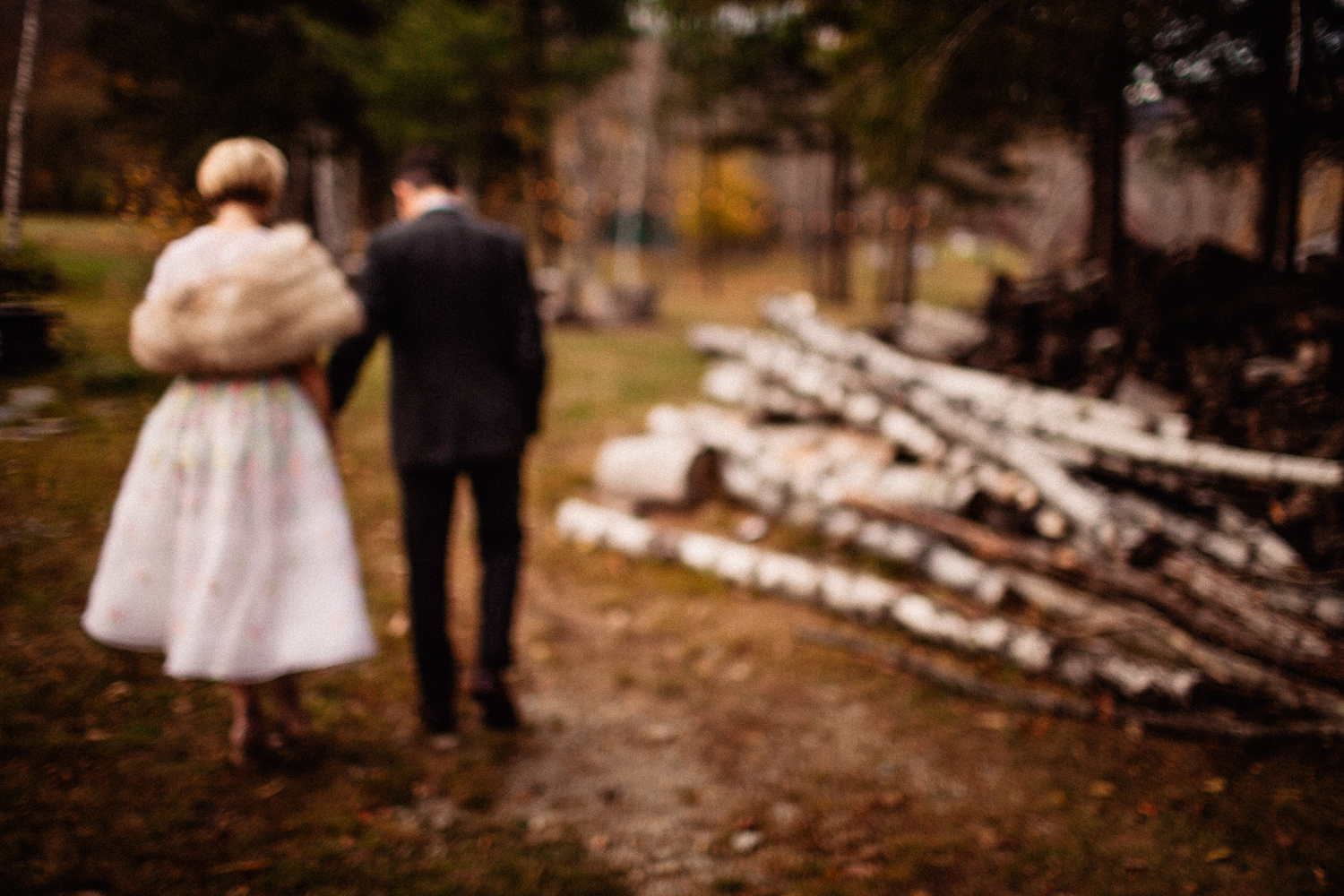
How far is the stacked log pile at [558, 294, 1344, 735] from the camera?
11.7 ft

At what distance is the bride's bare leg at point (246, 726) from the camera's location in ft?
9.34

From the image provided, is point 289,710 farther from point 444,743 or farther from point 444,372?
point 444,372

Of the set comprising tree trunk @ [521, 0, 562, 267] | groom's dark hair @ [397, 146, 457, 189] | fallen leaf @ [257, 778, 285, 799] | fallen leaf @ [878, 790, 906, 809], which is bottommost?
fallen leaf @ [878, 790, 906, 809]

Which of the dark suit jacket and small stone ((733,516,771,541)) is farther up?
the dark suit jacket

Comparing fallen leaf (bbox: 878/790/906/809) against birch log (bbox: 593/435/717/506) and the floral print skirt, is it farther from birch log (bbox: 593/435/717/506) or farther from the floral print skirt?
birch log (bbox: 593/435/717/506)

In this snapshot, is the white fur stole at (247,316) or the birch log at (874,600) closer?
the white fur stole at (247,316)

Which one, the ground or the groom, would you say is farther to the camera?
the groom

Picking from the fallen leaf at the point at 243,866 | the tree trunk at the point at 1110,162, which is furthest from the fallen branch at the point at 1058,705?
the tree trunk at the point at 1110,162

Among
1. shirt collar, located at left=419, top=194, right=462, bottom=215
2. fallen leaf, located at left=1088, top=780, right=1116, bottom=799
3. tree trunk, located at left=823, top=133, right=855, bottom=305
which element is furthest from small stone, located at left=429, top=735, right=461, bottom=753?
tree trunk, located at left=823, top=133, right=855, bottom=305

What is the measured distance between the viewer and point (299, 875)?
8.20ft

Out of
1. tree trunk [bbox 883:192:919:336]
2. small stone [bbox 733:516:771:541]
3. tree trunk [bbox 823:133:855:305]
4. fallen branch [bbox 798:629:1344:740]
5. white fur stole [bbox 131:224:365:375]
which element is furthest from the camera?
tree trunk [bbox 823:133:855:305]

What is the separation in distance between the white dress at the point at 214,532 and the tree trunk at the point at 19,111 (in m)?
0.71

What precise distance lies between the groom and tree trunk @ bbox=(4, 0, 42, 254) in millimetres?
1231

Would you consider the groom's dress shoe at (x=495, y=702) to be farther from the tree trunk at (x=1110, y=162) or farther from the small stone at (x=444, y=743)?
the tree trunk at (x=1110, y=162)
